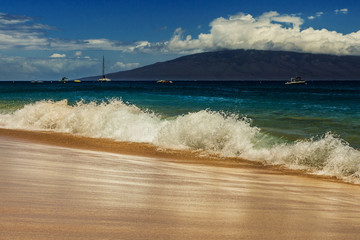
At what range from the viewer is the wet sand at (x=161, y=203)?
11.1 feet

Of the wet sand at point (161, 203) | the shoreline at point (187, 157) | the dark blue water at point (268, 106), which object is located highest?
the dark blue water at point (268, 106)

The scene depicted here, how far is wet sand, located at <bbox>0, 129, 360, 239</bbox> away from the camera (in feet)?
11.1

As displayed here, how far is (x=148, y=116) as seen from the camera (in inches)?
597

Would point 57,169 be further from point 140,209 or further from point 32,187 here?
point 140,209

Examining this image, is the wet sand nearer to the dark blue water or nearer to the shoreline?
the shoreline

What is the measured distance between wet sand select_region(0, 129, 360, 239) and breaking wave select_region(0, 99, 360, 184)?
4.40 ft

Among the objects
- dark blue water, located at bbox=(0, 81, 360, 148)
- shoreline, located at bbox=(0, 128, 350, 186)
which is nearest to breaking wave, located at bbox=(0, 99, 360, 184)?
shoreline, located at bbox=(0, 128, 350, 186)

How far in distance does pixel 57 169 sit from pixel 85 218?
9.23ft

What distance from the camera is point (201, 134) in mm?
11562

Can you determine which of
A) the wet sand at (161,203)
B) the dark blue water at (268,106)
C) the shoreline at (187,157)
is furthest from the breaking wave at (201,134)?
the dark blue water at (268,106)

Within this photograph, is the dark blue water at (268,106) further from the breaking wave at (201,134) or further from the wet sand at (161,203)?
the wet sand at (161,203)

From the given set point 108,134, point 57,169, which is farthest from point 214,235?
point 108,134

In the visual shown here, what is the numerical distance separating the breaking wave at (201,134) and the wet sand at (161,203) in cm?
134

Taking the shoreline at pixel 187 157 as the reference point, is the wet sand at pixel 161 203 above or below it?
above
